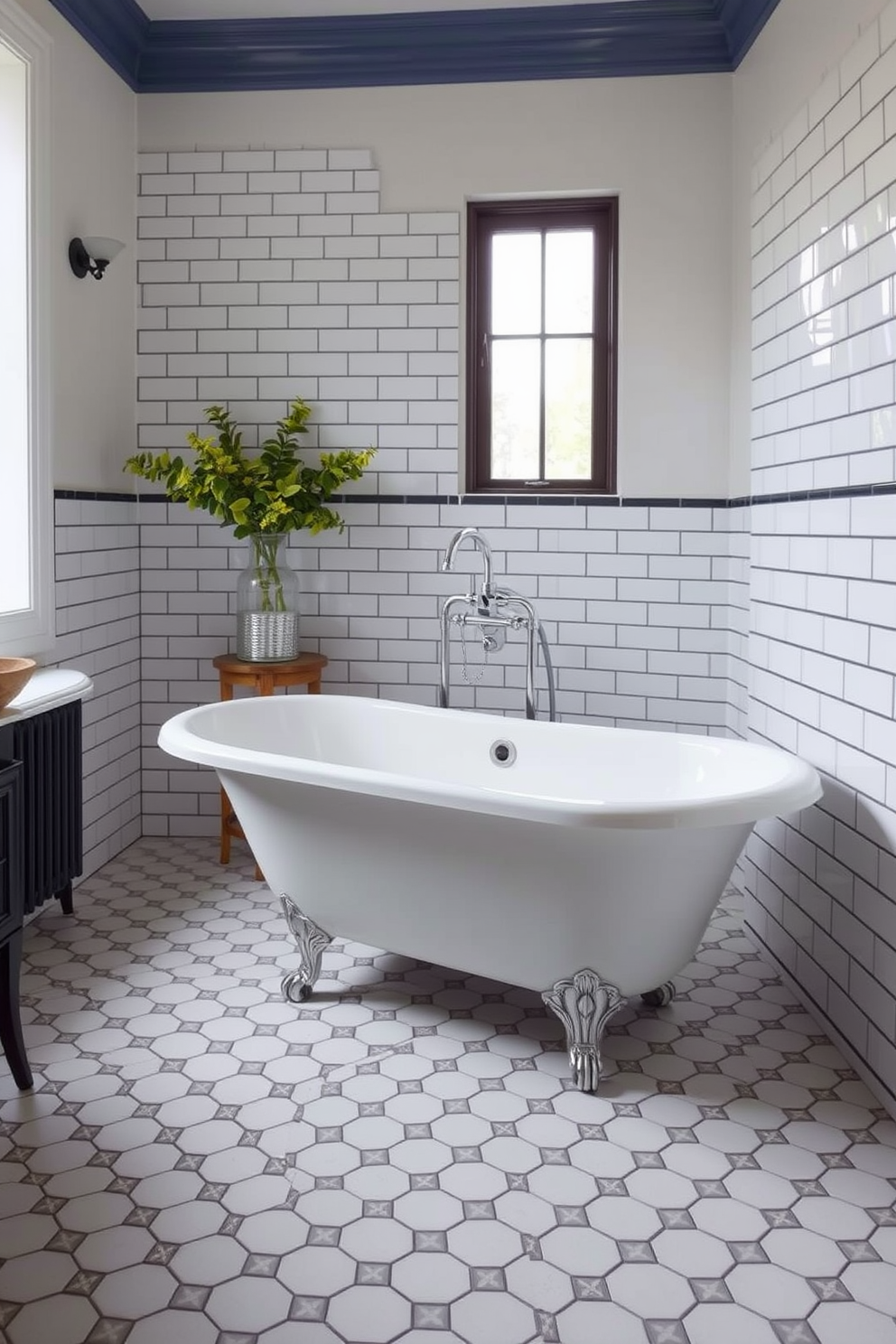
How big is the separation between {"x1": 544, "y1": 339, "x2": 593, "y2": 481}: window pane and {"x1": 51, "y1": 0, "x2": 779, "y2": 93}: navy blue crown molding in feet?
3.23

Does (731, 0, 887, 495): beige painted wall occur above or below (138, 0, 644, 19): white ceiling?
below

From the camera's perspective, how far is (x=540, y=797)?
2420 mm

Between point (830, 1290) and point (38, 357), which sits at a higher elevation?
point (38, 357)

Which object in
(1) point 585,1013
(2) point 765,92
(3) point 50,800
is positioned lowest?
(1) point 585,1013

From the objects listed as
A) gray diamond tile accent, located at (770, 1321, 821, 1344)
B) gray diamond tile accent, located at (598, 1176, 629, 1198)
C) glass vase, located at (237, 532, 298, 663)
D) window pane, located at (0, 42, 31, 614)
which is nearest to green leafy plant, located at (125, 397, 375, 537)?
glass vase, located at (237, 532, 298, 663)

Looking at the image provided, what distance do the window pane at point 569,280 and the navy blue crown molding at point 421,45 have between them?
56 centimetres

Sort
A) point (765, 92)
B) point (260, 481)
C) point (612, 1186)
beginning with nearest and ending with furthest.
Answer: point (612, 1186), point (765, 92), point (260, 481)

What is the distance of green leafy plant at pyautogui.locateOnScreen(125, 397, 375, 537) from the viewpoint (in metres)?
4.03

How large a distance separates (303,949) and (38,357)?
202 centimetres

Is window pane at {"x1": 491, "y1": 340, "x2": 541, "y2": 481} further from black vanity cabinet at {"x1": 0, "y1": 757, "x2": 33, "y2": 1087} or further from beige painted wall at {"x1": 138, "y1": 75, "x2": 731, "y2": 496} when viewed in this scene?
black vanity cabinet at {"x1": 0, "y1": 757, "x2": 33, "y2": 1087}

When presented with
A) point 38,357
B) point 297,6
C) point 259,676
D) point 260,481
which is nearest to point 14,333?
point 38,357

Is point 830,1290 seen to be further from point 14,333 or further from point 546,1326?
point 14,333

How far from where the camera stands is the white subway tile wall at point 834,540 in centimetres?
259

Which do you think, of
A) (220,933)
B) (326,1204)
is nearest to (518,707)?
(220,933)
